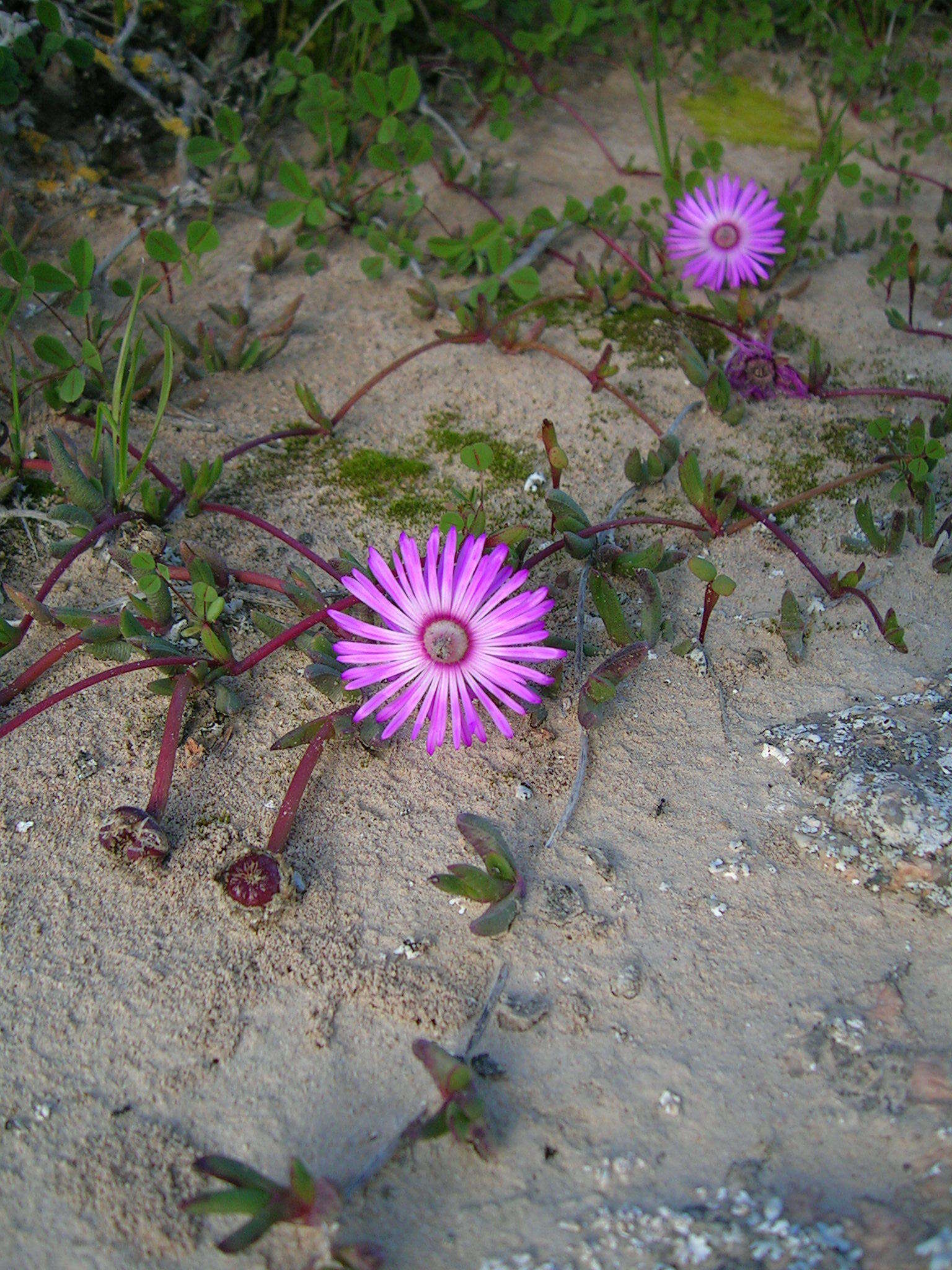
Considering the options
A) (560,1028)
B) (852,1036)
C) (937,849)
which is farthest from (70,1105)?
(937,849)

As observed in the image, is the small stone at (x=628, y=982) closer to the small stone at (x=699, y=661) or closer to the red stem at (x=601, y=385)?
the small stone at (x=699, y=661)

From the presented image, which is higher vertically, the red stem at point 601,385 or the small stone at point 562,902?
the red stem at point 601,385

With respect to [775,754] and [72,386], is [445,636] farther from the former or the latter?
[72,386]

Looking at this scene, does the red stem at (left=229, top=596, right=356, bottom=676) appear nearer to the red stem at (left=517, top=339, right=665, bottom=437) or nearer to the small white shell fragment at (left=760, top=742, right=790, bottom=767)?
the small white shell fragment at (left=760, top=742, right=790, bottom=767)

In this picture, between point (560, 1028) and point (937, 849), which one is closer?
point (560, 1028)

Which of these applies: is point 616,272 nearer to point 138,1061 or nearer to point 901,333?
point 901,333

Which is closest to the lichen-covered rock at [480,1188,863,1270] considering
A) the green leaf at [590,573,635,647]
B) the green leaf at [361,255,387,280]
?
the green leaf at [590,573,635,647]

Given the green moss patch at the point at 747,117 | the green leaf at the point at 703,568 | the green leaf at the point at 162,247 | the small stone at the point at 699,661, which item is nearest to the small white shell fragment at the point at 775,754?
the small stone at the point at 699,661
